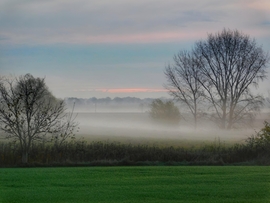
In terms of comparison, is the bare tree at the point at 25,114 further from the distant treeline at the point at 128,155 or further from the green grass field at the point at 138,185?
the green grass field at the point at 138,185

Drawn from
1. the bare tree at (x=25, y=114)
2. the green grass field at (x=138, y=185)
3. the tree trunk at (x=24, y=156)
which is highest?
the bare tree at (x=25, y=114)

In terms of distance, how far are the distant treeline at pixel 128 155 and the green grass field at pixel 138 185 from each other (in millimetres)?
3766

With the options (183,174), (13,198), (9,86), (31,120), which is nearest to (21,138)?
(31,120)

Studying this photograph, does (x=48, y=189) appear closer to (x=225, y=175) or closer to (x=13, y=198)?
(x=13, y=198)

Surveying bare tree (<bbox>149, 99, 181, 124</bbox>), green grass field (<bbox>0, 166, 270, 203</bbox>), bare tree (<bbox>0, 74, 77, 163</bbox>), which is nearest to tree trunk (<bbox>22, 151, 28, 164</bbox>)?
bare tree (<bbox>0, 74, 77, 163</bbox>)

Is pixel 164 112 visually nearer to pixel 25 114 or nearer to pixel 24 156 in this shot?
pixel 25 114

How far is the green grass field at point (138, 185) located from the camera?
8961 millimetres

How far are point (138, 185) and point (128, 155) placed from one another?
24.0ft

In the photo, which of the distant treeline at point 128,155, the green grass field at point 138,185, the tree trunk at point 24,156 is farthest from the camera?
the tree trunk at point 24,156

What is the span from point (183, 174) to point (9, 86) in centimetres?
790

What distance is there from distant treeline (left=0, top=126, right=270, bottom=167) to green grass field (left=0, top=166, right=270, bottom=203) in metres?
3.77

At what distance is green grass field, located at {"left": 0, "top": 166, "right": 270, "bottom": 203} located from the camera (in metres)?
8.96

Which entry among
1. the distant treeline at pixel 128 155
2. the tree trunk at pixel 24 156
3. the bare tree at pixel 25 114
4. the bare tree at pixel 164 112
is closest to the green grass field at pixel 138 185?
the distant treeline at pixel 128 155

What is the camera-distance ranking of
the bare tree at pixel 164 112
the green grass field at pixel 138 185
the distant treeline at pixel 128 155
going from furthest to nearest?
the bare tree at pixel 164 112, the distant treeline at pixel 128 155, the green grass field at pixel 138 185
